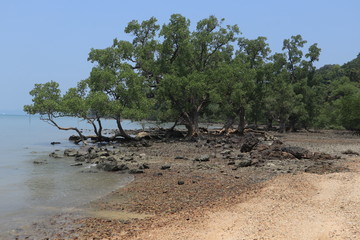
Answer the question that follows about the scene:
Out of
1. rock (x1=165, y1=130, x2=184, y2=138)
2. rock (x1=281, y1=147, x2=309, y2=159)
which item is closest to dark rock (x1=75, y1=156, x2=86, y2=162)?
rock (x1=281, y1=147, x2=309, y2=159)

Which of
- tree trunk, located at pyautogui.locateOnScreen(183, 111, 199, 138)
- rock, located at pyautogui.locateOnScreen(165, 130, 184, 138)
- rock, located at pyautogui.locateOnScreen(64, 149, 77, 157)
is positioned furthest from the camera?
rock, located at pyautogui.locateOnScreen(165, 130, 184, 138)

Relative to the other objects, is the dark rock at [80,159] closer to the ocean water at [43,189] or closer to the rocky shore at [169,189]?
the rocky shore at [169,189]

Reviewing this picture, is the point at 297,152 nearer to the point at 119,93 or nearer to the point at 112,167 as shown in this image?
the point at 112,167

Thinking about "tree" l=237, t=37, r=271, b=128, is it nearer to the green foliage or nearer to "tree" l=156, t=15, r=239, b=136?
"tree" l=156, t=15, r=239, b=136

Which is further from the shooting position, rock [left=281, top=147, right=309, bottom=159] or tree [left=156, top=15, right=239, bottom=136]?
tree [left=156, top=15, right=239, bottom=136]

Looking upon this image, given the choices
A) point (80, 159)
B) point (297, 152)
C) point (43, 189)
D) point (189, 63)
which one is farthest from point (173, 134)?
point (43, 189)

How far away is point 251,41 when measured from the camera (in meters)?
55.3

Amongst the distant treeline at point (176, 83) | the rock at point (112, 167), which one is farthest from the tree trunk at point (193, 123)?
the rock at point (112, 167)

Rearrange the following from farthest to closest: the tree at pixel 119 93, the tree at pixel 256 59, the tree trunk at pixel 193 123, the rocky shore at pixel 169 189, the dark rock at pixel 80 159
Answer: the tree at pixel 256 59, the tree trunk at pixel 193 123, the tree at pixel 119 93, the dark rock at pixel 80 159, the rocky shore at pixel 169 189

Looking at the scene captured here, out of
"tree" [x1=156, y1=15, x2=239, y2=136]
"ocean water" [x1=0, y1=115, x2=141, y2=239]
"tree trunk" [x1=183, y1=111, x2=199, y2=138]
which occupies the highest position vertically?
"tree" [x1=156, y1=15, x2=239, y2=136]

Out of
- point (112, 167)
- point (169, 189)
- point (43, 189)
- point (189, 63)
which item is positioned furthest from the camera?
point (189, 63)

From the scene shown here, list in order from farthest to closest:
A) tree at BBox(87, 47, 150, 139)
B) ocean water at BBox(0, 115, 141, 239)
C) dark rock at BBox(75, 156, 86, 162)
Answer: tree at BBox(87, 47, 150, 139) < dark rock at BBox(75, 156, 86, 162) < ocean water at BBox(0, 115, 141, 239)

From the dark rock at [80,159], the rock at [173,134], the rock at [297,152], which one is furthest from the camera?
the rock at [173,134]

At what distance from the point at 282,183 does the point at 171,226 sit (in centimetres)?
657
